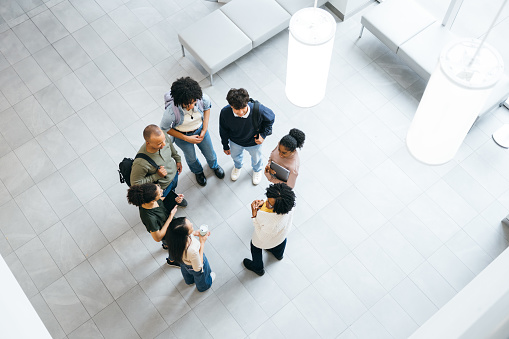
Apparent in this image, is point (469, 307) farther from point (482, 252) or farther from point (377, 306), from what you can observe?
point (482, 252)

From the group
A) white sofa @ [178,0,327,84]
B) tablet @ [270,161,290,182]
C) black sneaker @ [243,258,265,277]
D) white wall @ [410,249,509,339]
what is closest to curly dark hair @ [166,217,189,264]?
tablet @ [270,161,290,182]

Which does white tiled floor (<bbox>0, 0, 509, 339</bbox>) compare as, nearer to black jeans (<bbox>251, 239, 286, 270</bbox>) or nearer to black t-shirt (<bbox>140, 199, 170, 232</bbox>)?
black jeans (<bbox>251, 239, 286, 270</bbox>)

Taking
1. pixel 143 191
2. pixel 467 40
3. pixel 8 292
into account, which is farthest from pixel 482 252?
pixel 8 292

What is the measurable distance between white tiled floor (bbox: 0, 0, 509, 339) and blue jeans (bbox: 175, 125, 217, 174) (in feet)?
0.85

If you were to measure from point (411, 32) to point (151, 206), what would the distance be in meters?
4.30

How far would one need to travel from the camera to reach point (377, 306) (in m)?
5.09

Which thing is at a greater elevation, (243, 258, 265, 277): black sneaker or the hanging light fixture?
the hanging light fixture

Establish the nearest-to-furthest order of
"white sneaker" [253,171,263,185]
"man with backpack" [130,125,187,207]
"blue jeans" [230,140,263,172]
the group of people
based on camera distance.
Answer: the group of people, "man with backpack" [130,125,187,207], "blue jeans" [230,140,263,172], "white sneaker" [253,171,263,185]

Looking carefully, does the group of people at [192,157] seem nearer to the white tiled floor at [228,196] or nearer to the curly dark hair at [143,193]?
the curly dark hair at [143,193]

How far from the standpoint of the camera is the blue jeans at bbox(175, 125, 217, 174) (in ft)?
16.9

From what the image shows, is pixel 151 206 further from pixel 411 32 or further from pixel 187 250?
pixel 411 32

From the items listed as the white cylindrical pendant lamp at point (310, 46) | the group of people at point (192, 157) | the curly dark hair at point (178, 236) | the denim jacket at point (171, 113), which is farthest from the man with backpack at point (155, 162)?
the white cylindrical pendant lamp at point (310, 46)

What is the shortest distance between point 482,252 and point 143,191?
12.4ft

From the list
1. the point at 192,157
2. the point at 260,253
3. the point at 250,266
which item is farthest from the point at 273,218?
the point at 192,157
